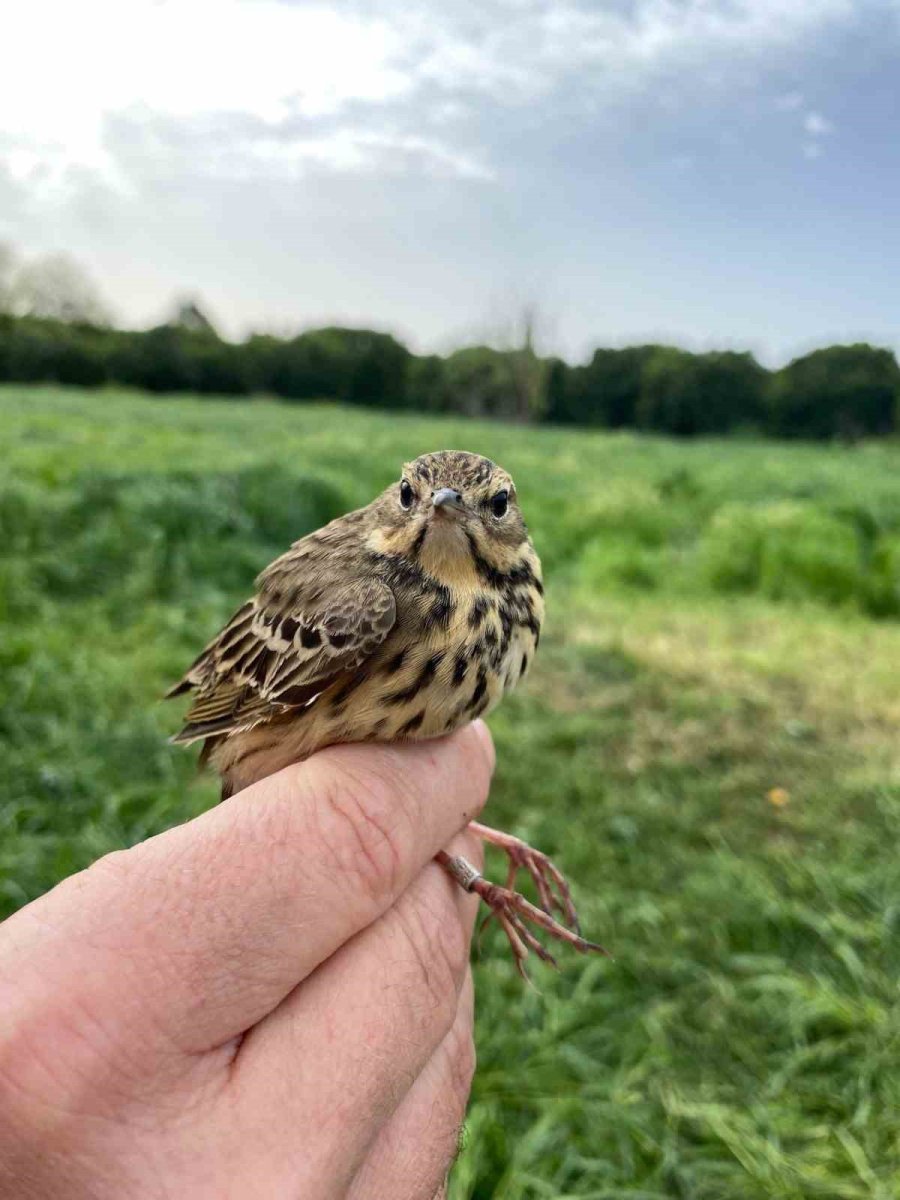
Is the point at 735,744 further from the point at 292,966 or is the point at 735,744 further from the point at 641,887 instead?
the point at 292,966

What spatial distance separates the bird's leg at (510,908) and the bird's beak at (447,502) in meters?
0.73

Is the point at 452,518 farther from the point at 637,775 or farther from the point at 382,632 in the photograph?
the point at 637,775

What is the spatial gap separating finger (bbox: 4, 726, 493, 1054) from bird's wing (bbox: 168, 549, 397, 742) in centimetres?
30

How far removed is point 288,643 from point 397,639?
0.30 meters

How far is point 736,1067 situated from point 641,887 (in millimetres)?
1073

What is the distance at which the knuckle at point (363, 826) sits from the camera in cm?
166

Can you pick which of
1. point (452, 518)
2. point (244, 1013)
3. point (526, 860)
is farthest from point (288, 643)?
point (244, 1013)

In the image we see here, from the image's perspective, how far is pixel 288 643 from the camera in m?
2.23

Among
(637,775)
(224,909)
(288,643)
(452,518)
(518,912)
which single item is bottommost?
(637,775)

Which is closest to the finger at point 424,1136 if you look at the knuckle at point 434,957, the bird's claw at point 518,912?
the knuckle at point 434,957

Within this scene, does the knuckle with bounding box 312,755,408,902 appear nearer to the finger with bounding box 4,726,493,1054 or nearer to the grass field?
the finger with bounding box 4,726,493,1054

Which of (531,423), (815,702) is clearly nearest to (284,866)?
(815,702)

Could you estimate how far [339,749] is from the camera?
77.7 inches

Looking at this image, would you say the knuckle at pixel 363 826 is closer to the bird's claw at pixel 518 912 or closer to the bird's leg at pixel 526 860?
the bird's claw at pixel 518 912
